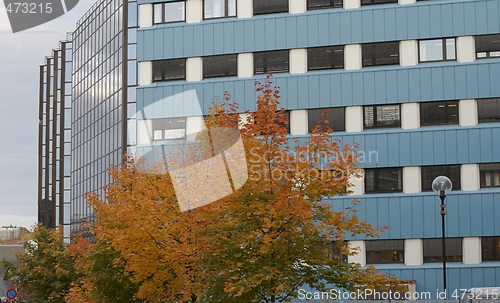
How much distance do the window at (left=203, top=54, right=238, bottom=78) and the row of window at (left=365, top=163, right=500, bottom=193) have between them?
9.48 m

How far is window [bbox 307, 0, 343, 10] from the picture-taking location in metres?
46.1

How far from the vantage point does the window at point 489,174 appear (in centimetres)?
4372

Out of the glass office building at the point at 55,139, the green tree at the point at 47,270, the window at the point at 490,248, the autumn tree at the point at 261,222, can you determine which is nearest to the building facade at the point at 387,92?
the window at the point at 490,248

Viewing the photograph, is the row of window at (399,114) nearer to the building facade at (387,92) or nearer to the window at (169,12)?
the building facade at (387,92)

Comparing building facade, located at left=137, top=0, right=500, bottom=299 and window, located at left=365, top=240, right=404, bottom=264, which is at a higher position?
building facade, located at left=137, top=0, right=500, bottom=299

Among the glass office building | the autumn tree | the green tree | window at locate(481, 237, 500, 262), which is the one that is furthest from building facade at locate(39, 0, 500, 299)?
the glass office building

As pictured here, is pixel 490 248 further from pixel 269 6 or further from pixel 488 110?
pixel 269 6

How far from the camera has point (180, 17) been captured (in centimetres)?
4903

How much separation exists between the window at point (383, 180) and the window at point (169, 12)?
14106 mm

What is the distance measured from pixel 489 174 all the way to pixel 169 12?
20.1 metres

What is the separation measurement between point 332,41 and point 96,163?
113ft

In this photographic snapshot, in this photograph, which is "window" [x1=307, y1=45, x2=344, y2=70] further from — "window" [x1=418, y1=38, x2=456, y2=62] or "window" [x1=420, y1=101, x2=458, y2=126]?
"window" [x1=420, y1=101, x2=458, y2=126]

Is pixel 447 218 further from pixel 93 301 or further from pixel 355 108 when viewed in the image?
pixel 93 301

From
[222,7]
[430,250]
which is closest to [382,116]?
[430,250]
